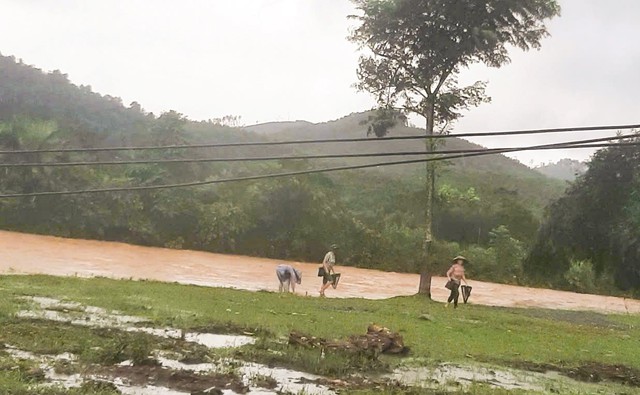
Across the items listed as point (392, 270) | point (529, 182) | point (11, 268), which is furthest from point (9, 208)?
point (529, 182)

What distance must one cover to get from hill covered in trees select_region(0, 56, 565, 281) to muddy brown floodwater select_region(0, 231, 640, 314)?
176 cm

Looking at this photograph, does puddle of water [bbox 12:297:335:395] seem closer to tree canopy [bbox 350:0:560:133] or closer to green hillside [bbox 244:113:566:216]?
tree canopy [bbox 350:0:560:133]

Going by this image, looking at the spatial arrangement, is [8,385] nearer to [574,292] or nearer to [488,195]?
[574,292]

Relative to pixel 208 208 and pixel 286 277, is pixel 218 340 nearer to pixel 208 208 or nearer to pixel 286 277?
pixel 286 277

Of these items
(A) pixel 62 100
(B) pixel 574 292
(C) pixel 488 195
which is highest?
(A) pixel 62 100

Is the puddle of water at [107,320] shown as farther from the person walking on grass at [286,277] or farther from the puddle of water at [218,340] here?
the person walking on grass at [286,277]

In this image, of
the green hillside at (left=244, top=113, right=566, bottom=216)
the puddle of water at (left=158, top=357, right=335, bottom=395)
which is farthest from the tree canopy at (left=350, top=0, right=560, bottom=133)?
the green hillside at (left=244, top=113, right=566, bottom=216)

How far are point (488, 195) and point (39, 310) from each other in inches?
1812

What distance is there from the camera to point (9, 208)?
35.9 meters

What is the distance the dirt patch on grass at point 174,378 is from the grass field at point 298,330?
1.32 ft

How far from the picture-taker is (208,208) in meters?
38.5

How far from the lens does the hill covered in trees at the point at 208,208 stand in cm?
3681

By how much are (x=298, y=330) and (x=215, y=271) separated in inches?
696

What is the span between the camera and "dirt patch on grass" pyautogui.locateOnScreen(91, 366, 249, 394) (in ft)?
23.2
